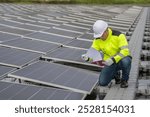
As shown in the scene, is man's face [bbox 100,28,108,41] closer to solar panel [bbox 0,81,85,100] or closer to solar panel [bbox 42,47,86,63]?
solar panel [bbox 0,81,85,100]

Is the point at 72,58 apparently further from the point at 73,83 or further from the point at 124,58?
the point at 124,58

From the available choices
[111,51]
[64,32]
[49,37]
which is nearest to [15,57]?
[111,51]

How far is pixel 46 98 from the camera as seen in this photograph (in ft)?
28.8

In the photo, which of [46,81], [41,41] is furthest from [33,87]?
[41,41]

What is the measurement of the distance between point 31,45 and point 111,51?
20.9ft

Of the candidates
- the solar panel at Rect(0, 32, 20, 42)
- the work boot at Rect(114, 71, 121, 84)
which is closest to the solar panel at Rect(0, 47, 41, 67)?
the solar panel at Rect(0, 32, 20, 42)

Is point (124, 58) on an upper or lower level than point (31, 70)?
upper

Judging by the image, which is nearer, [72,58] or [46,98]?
[46,98]

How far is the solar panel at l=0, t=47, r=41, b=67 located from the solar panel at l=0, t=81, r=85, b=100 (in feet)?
8.11

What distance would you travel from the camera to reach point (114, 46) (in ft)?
32.1

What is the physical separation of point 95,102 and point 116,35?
2.57 m

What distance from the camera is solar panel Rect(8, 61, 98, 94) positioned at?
9969mm

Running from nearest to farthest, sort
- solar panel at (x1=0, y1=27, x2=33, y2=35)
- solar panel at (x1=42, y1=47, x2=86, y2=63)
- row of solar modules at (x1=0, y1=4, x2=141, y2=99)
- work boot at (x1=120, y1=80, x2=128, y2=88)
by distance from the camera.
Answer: row of solar modules at (x1=0, y1=4, x2=141, y2=99), work boot at (x1=120, y1=80, x2=128, y2=88), solar panel at (x1=42, y1=47, x2=86, y2=63), solar panel at (x1=0, y1=27, x2=33, y2=35)

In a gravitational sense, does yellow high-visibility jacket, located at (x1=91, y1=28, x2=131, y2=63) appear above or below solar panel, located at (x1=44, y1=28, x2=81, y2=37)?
Answer: above
